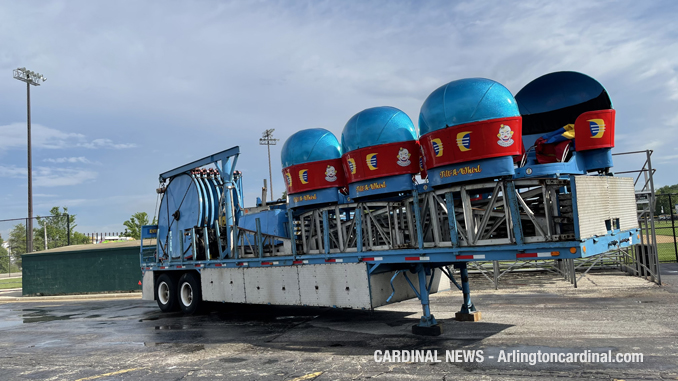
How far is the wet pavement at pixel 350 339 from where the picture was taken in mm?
6520

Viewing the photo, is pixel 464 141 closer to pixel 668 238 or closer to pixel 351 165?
pixel 351 165

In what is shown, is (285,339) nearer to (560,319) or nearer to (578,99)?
(560,319)

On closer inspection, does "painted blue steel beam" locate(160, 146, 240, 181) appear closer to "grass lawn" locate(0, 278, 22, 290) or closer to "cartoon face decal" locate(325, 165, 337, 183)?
"cartoon face decal" locate(325, 165, 337, 183)

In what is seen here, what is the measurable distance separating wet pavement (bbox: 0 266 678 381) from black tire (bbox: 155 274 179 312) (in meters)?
0.38

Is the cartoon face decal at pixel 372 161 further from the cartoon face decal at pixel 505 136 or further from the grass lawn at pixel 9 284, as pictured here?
the grass lawn at pixel 9 284

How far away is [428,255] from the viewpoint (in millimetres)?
8070

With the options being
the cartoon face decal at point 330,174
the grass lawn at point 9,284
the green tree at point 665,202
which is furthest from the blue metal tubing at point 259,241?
the grass lawn at point 9,284

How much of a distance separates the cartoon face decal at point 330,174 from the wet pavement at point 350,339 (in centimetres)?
319

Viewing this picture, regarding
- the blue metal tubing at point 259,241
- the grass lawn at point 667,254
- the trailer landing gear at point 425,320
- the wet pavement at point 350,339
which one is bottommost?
the grass lawn at point 667,254

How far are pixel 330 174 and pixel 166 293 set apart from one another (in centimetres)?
781

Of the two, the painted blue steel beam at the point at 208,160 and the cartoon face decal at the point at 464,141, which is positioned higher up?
the painted blue steel beam at the point at 208,160

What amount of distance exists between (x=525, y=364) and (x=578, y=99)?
5.46 m

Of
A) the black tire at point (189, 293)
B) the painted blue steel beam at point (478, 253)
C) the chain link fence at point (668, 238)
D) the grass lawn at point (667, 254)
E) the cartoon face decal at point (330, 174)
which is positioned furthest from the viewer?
the grass lawn at point (667, 254)

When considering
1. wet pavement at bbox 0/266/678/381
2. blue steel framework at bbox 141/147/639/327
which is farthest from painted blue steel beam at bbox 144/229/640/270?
wet pavement at bbox 0/266/678/381
